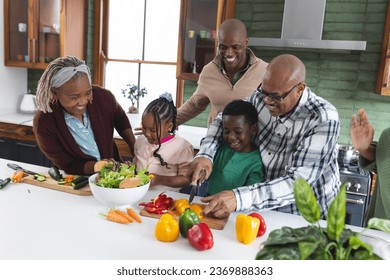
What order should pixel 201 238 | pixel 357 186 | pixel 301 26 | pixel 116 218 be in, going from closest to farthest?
pixel 201 238 < pixel 116 218 < pixel 357 186 < pixel 301 26

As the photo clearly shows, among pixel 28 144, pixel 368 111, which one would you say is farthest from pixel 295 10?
pixel 28 144

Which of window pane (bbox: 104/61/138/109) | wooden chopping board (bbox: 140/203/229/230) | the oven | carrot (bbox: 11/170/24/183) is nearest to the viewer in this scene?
wooden chopping board (bbox: 140/203/229/230)

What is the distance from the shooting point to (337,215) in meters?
0.74

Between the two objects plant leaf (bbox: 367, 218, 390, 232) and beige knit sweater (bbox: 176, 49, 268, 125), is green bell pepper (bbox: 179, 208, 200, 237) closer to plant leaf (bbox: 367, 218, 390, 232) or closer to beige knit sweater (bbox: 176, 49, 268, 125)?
plant leaf (bbox: 367, 218, 390, 232)

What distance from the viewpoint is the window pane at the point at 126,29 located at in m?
3.75

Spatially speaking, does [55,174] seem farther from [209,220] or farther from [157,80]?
[157,80]

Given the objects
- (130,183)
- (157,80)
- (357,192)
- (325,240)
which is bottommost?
(357,192)

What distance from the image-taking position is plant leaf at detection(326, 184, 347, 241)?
72 centimetres

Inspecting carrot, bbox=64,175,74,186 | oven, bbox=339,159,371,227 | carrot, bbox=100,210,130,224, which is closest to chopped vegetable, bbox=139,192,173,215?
carrot, bbox=100,210,130,224

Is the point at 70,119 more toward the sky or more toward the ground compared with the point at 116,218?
more toward the sky

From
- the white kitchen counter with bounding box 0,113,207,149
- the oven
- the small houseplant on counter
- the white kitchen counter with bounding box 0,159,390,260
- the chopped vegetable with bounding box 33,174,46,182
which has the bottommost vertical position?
the oven

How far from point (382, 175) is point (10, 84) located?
3.74 meters

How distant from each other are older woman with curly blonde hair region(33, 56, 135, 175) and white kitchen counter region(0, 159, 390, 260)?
350mm

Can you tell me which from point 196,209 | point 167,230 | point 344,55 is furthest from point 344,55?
point 167,230
